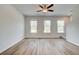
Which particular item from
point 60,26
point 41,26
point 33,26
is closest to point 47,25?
point 41,26

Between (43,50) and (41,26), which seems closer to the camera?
(43,50)

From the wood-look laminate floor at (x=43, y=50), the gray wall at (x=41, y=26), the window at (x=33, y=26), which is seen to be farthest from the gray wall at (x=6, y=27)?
the window at (x=33, y=26)

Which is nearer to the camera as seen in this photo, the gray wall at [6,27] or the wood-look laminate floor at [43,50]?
the wood-look laminate floor at [43,50]

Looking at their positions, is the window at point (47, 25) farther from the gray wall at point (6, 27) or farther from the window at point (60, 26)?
the gray wall at point (6, 27)

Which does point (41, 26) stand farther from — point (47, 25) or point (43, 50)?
point (43, 50)

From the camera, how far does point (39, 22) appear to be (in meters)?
13.1

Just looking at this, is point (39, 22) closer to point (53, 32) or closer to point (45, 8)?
point (53, 32)

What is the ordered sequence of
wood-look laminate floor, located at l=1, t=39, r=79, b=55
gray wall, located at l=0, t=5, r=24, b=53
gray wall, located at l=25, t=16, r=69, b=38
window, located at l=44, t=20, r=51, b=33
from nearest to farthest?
wood-look laminate floor, located at l=1, t=39, r=79, b=55 < gray wall, located at l=0, t=5, r=24, b=53 < gray wall, located at l=25, t=16, r=69, b=38 < window, located at l=44, t=20, r=51, b=33

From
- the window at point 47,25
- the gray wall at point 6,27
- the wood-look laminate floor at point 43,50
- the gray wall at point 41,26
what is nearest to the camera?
the wood-look laminate floor at point 43,50

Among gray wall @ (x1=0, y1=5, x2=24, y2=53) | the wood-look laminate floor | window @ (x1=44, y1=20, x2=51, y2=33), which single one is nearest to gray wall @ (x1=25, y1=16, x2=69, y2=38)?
window @ (x1=44, y1=20, x2=51, y2=33)

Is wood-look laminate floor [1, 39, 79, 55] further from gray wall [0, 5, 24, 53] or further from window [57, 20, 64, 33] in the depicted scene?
window [57, 20, 64, 33]
